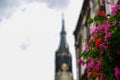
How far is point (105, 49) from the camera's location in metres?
8.59

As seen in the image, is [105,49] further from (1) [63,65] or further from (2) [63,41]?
(2) [63,41]

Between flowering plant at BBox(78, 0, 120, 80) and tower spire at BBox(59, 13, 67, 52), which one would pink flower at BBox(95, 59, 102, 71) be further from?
tower spire at BBox(59, 13, 67, 52)

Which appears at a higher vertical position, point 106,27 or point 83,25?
point 83,25

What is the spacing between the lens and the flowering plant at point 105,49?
8.48 meters

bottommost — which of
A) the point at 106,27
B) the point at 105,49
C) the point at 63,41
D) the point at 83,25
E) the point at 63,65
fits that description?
the point at 105,49

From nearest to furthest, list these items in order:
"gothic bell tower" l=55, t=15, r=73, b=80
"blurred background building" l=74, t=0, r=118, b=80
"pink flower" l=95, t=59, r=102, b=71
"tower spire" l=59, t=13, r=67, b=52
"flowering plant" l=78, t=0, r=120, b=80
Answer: "flowering plant" l=78, t=0, r=120, b=80, "pink flower" l=95, t=59, r=102, b=71, "blurred background building" l=74, t=0, r=118, b=80, "gothic bell tower" l=55, t=15, r=73, b=80, "tower spire" l=59, t=13, r=67, b=52

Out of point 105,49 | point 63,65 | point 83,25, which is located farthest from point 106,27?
point 63,65

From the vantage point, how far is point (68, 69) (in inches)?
4166

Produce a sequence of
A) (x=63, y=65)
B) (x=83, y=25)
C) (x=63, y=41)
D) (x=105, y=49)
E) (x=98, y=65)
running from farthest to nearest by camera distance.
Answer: (x=63, y=41) → (x=63, y=65) → (x=83, y=25) → (x=98, y=65) → (x=105, y=49)

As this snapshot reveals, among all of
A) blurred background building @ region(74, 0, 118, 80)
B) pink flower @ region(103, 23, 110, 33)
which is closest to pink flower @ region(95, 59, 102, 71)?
pink flower @ region(103, 23, 110, 33)

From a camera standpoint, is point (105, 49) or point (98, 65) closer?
point (105, 49)

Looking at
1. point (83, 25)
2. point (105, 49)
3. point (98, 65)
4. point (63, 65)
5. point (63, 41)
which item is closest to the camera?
point (105, 49)

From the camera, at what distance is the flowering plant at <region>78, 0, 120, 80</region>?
848 centimetres

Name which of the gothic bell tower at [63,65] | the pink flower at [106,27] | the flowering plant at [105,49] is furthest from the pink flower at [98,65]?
the gothic bell tower at [63,65]
